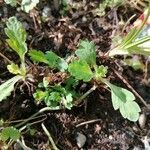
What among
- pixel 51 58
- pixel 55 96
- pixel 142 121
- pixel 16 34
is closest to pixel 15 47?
pixel 16 34

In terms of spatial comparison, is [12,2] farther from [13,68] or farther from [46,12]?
[13,68]

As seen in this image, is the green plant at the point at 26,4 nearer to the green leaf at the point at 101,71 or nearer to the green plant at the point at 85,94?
the green plant at the point at 85,94

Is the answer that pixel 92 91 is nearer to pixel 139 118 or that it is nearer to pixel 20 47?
pixel 139 118

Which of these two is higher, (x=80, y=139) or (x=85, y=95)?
(x=85, y=95)

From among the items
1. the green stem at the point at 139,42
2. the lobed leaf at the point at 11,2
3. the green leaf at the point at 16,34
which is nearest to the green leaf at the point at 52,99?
the green leaf at the point at 16,34

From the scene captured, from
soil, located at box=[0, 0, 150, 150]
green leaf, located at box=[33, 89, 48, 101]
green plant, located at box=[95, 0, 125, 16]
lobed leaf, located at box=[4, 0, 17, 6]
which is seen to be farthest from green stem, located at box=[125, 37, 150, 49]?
lobed leaf, located at box=[4, 0, 17, 6]

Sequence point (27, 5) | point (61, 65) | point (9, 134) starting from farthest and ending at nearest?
1. point (27, 5)
2. point (61, 65)
3. point (9, 134)
